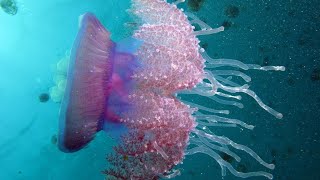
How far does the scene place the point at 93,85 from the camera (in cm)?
238

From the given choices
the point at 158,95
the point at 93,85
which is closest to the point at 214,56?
the point at 158,95

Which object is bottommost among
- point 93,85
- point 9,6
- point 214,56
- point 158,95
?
point 214,56

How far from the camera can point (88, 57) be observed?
2266 mm

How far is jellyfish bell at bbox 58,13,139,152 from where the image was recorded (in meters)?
2.21

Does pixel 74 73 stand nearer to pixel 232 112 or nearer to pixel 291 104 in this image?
pixel 232 112

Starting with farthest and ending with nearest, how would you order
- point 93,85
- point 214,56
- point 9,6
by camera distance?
point 9,6 → point 214,56 → point 93,85

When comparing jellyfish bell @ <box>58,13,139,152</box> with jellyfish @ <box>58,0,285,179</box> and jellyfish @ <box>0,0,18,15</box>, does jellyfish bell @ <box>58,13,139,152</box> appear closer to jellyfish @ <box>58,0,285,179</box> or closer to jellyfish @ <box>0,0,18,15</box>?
jellyfish @ <box>58,0,285,179</box>

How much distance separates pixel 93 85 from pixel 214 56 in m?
2.45

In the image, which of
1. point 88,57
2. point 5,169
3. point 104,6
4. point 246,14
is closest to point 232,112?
point 246,14

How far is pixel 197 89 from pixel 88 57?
1067mm

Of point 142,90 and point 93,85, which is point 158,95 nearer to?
point 142,90

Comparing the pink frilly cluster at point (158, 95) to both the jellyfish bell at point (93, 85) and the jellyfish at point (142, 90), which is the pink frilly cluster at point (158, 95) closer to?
the jellyfish at point (142, 90)

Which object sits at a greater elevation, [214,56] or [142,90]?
[142,90]

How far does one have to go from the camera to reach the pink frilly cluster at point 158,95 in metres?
2.44
